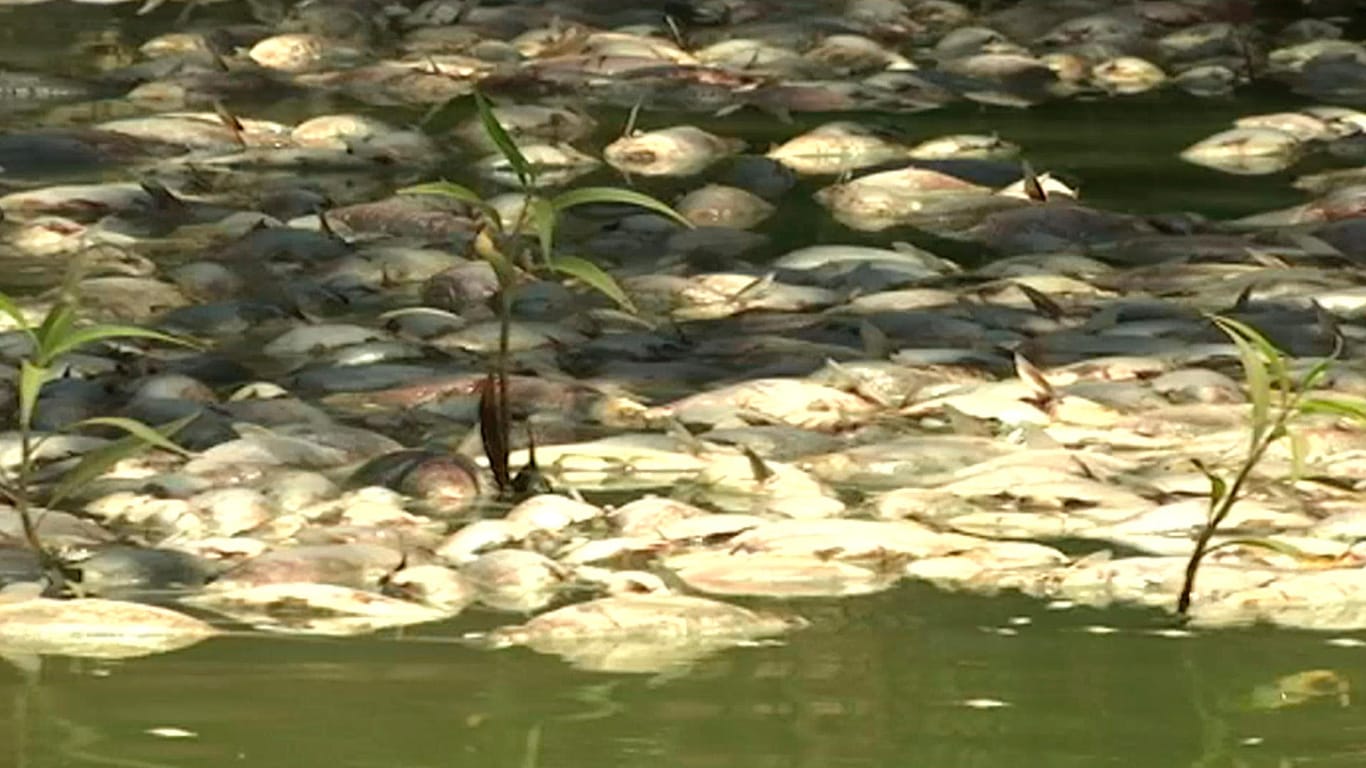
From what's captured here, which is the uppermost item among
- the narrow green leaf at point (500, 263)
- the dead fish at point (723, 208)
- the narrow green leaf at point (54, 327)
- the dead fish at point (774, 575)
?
the narrow green leaf at point (54, 327)

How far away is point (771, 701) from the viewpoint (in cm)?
338

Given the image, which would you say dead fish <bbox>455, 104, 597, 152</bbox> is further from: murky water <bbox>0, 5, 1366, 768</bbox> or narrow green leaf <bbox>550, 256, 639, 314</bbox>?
murky water <bbox>0, 5, 1366, 768</bbox>

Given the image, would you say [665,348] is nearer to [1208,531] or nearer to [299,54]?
[1208,531]

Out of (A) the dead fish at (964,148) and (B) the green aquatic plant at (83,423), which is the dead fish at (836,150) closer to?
(A) the dead fish at (964,148)

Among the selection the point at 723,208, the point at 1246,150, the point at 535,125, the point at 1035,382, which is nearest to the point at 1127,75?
the point at 1246,150

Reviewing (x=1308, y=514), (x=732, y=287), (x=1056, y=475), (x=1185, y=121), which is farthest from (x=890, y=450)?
(x=1185, y=121)

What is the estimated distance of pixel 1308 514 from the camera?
169 inches

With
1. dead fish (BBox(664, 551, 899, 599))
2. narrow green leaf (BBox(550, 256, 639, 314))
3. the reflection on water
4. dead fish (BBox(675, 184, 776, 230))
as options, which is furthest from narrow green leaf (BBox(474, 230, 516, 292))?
dead fish (BBox(675, 184, 776, 230))

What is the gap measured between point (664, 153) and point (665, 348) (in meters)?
2.13

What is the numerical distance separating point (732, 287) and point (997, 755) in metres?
2.85

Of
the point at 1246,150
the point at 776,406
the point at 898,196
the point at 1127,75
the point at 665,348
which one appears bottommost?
the point at 1127,75

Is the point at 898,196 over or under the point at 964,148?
over

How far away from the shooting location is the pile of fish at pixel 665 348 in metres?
3.93

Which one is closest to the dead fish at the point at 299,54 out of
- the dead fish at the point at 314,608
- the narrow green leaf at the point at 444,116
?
the narrow green leaf at the point at 444,116
